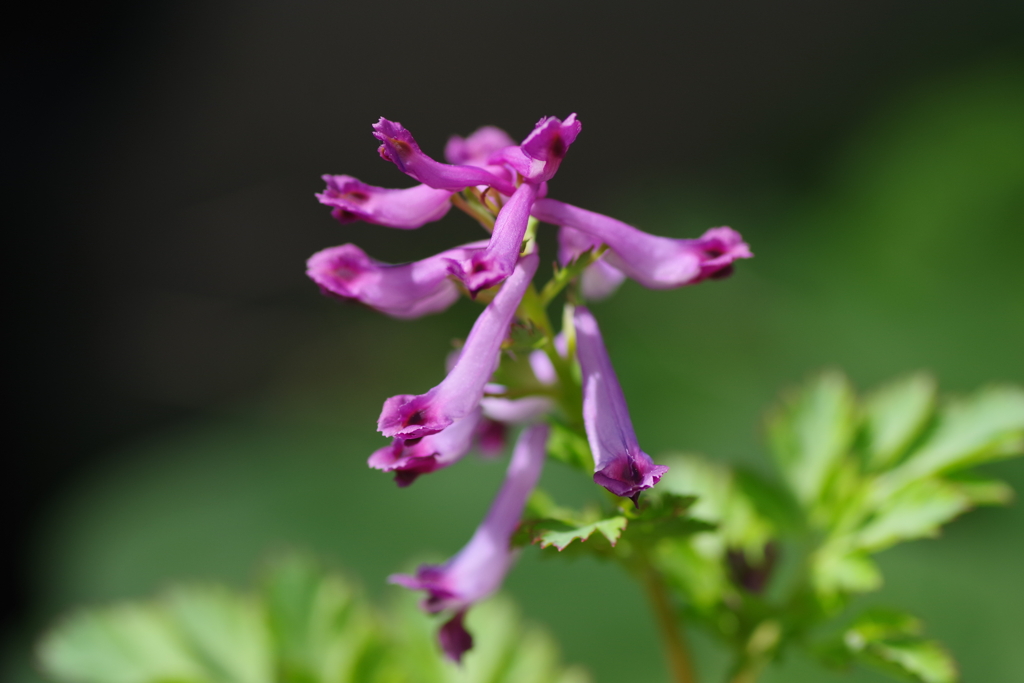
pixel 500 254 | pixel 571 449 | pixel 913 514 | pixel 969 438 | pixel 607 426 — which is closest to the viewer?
pixel 500 254

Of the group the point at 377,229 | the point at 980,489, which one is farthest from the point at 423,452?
the point at 377,229

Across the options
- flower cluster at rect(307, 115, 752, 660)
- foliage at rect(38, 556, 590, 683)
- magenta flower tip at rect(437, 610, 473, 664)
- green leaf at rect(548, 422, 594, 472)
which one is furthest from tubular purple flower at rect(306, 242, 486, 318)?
foliage at rect(38, 556, 590, 683)

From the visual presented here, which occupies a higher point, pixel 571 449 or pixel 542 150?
pixel 542 150

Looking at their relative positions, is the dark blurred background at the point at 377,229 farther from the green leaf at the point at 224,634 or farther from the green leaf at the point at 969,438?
the green leaf at the point at 969,438

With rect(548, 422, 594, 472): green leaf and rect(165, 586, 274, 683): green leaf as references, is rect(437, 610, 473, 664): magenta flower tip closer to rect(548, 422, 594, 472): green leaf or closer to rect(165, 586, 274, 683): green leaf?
rect(548, 422, 594, 472): green leaf

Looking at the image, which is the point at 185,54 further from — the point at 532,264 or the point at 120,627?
the point at 532,264

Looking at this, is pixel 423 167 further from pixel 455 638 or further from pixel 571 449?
A: pixel 455 638
